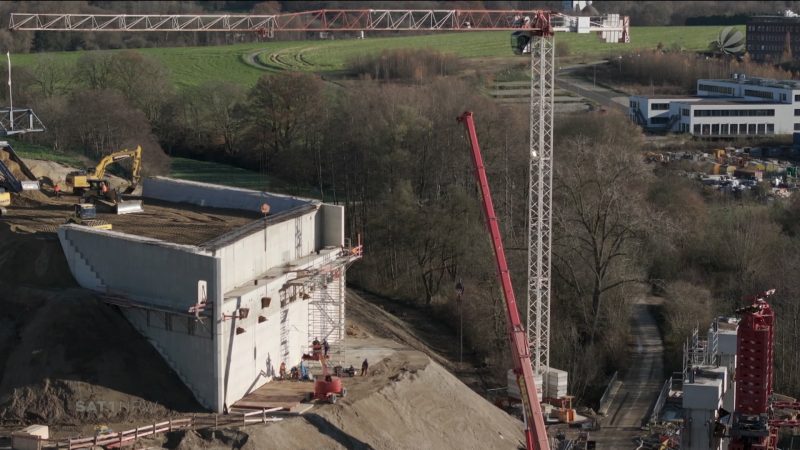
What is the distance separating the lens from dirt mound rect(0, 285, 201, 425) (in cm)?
3609

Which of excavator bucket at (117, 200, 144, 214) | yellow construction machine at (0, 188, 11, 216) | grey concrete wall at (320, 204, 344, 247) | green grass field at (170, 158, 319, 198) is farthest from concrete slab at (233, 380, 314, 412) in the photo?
green grass field at (170, 158, 319, 198)

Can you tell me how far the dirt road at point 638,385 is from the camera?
147 ft

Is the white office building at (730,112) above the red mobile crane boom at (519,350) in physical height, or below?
above

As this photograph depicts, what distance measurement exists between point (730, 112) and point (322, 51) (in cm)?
3558

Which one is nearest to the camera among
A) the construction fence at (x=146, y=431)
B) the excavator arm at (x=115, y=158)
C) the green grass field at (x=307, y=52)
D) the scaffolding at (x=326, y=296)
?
the construction fence at (x=146, y=431)

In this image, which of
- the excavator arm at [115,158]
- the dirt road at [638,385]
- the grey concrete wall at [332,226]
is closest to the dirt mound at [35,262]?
the excavator arm at [115,158]

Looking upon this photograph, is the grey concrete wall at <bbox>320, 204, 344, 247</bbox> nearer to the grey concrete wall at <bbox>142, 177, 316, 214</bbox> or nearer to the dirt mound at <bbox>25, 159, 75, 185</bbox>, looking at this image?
the grey concrete wall at <bbox>142, 177, 316, 214</bbox>

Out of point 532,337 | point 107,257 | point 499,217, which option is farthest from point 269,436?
point 499,217

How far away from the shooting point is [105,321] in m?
38.1

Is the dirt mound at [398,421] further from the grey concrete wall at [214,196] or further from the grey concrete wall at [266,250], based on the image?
the grey concrete wall at [214,196]

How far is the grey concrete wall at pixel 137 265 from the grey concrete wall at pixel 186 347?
526 mm

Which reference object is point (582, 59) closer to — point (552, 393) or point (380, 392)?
point (552, 393)

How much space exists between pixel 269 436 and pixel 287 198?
13.2m

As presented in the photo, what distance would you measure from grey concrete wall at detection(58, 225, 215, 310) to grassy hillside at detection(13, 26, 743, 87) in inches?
2240
